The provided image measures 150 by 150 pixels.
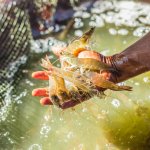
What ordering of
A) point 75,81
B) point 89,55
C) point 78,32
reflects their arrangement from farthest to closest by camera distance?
point 78,32 < point 89,55 < point 75,81

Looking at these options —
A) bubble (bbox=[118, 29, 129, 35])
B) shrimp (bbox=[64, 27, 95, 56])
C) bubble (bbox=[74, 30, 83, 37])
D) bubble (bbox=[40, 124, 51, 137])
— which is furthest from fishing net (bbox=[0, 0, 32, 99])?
shrimp (bbox=[64, 27, 95, 56])

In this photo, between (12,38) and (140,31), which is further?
(140,31)

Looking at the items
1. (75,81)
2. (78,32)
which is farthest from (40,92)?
(78,32)

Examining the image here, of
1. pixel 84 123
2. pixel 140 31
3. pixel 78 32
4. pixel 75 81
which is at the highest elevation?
pixel 75 81

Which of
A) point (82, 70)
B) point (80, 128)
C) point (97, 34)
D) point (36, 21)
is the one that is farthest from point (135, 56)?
point (36, 21)

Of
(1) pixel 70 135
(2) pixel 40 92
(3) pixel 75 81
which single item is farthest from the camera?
(1) pixel 70 135

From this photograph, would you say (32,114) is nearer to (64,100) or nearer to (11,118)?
(11,118)

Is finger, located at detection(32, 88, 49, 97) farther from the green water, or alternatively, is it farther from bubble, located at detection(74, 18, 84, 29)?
bubble, located at detection(74, 18, 84, 29)

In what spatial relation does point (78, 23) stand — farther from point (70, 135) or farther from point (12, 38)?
point (70, 135)

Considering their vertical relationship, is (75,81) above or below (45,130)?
above
